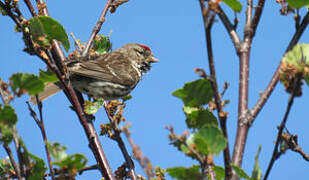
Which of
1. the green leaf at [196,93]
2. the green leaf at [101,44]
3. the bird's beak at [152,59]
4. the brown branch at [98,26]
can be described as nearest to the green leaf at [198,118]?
the green leaf at [196,93]

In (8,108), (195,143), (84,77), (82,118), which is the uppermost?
(84,77)

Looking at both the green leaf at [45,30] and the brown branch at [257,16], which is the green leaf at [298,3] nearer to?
the brown branch at [257,16]

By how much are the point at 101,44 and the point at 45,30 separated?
1.43 meters

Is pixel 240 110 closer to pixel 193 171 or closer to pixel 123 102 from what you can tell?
pixel 193 171

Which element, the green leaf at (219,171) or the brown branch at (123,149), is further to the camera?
the brown branch at (123,149)

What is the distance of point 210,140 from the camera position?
1789 mm

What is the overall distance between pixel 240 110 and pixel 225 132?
0.43 m

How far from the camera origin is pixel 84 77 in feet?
15.8

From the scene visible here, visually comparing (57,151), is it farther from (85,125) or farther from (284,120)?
(284,120)

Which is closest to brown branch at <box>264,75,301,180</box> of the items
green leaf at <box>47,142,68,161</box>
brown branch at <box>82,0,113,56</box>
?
green leaf at <box>47,142,68,161</box>

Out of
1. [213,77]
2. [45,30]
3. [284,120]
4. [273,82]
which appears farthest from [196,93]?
[45,30]

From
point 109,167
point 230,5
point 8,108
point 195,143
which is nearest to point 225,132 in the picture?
point 195,143

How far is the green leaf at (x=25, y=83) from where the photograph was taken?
203 cm

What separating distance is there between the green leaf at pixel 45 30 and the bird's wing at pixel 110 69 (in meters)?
1.59
